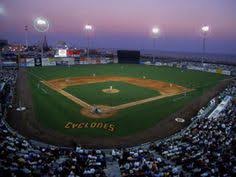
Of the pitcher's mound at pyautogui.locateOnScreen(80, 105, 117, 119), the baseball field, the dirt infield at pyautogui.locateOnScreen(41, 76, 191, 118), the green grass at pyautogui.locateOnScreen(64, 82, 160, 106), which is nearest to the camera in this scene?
the baseball field

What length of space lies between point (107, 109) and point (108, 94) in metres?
8.36

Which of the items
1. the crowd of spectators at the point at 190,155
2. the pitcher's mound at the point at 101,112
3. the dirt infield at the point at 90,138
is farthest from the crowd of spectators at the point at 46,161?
the pitcher's mound at the point at 101,112

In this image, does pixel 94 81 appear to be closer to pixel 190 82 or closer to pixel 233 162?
pixel 190 82

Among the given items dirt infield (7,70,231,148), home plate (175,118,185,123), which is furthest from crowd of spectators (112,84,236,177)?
home plate (175,118,185,123)

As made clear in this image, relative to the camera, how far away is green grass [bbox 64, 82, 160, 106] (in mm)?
34500

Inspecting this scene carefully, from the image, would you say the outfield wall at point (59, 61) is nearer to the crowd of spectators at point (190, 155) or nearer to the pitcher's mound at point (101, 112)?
the pitcher's mound at point (101, 112)

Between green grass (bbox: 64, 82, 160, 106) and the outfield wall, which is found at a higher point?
the outfield wall

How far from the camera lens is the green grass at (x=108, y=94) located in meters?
34.5

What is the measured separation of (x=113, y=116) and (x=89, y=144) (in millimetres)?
7427

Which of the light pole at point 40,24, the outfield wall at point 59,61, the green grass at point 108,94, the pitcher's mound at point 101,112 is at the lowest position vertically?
the pitcher's mound at point 101,112

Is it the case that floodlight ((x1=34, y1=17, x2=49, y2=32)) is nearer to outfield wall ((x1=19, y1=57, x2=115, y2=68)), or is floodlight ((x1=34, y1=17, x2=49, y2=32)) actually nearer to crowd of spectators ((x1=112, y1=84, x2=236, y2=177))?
outfield wall ((x1=19, y1=57, x2=115, y2=68))

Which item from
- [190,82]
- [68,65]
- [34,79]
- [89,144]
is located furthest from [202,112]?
[68,65]

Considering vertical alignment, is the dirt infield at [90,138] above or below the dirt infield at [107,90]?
below

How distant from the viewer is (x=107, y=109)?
99.7 ft
